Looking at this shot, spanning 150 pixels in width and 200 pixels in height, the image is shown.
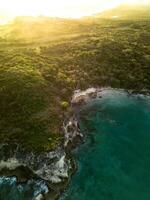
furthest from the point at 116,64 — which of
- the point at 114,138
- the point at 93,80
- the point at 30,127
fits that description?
the point at 30,127

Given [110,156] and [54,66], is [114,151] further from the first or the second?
[54,66]

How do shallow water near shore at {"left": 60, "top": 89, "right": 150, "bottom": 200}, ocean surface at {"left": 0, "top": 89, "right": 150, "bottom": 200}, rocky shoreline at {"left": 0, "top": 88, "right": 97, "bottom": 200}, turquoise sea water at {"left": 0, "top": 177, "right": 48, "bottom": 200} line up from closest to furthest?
turquoise sea water at {"left": 0, "top": 177, "right": 48, "bottom": 200}
ocean surface at {"left": 0, "top": 89, "right": 150, "bottom": 200}
shallow water near shore at {"left": 60, "top": 89, "right": 150, "bottom": 200}
rocky shoreline at {"left": 0, "top": 88, "right": 97, "bottom": 200}

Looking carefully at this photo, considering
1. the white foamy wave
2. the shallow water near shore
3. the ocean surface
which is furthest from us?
the white foamy wave

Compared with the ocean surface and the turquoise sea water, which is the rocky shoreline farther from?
the ocean surface

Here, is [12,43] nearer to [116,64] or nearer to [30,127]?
[116,64]

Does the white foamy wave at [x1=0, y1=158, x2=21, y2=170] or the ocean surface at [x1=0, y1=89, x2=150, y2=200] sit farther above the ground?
the white foamy wave at [x1=0, y1=158, x2=21, y2=170]

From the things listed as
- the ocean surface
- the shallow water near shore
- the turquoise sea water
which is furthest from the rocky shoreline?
the shallow water near shore

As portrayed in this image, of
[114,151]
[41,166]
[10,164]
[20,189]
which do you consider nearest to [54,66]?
[114,151]

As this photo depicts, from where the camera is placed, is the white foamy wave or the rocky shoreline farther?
the white foamy wave
